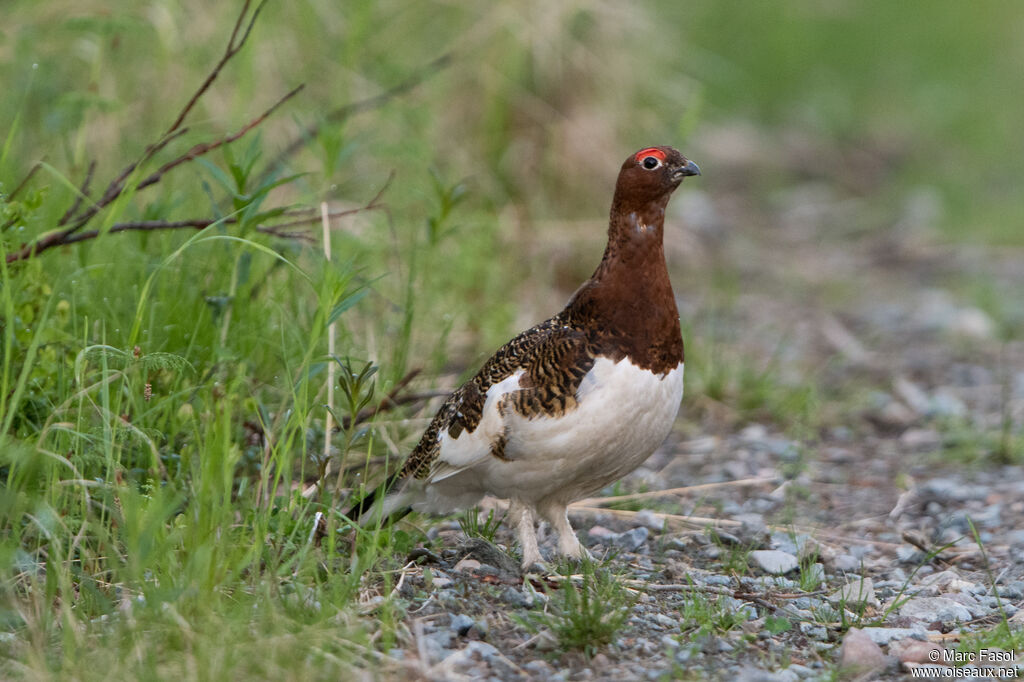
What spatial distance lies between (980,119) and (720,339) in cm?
576

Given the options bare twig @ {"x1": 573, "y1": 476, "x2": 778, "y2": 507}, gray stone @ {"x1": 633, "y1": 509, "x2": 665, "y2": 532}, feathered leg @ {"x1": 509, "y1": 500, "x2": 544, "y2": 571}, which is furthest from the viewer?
bare twig @ {"x1": 573, "y1": 476, "x2": 778, "y2": 507}

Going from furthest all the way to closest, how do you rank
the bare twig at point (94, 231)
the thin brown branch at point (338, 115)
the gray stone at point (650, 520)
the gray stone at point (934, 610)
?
the thin brown branch at point (338, 115)
the gray stone at point (650, 520)
the bare twig at point (94, 231)
the gray stone at point (934, 610)

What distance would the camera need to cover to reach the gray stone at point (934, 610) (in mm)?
3273

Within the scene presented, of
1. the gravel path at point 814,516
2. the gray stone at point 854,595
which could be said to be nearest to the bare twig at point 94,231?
the gravel path at point 814,516

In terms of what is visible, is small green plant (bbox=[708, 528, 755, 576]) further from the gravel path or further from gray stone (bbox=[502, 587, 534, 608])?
gray stone (bbox=[502, 587, 534, 608])

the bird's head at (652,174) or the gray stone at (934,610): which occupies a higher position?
the bird's head at (652,174)

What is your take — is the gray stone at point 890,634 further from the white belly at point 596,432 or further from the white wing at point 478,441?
the white wing at point 478,441

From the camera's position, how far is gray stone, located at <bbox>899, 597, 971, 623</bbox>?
Answer: 3273 mm

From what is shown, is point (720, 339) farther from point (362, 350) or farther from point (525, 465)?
point (525, 465)

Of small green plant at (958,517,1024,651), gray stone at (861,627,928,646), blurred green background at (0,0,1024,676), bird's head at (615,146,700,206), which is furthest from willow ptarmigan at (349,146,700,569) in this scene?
small green plant at (958,517,1024,651)

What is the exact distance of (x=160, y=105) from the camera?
5.73 metres

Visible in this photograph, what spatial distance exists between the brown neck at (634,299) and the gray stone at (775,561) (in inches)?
27.4

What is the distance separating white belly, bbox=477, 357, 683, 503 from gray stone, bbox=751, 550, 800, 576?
544 millimetres

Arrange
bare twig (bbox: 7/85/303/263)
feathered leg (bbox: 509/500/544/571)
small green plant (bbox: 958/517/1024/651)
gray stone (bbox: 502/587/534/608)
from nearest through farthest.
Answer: small green plant (bbox: 958/517/1024/651), gray stone (bbox: 502/587/534/608), feathered leg (bbox: 509/500/544/571), bare twig (bbox: 7/85/303/263)
